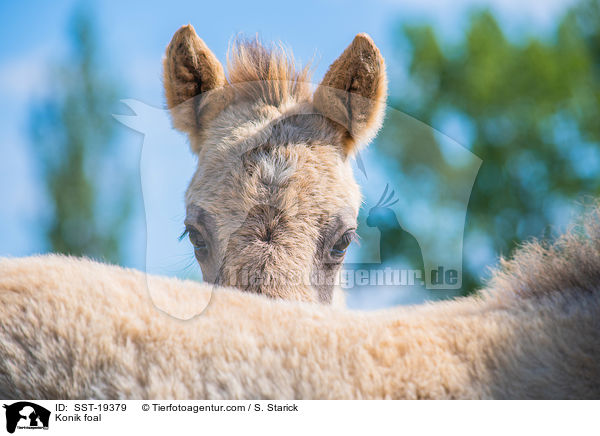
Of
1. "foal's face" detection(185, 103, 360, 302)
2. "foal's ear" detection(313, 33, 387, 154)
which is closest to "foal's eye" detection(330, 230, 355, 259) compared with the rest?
"foal's face" detection(185, 103, 360, 302)

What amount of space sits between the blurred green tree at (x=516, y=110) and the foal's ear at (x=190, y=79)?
1.41 metres

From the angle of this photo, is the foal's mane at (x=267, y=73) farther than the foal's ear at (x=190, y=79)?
Yes

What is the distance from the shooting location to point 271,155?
2191mm

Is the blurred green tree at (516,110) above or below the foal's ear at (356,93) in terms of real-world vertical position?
above

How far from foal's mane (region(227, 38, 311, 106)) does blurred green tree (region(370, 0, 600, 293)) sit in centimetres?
101

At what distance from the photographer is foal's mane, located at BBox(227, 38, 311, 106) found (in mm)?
2520

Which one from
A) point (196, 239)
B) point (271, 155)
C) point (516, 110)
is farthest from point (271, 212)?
point (516, 110)

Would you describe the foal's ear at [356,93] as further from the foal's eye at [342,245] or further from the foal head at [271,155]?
the foal's eye at [342,245]

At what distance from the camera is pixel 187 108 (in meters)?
2.51

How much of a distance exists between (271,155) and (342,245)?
0.48 m
